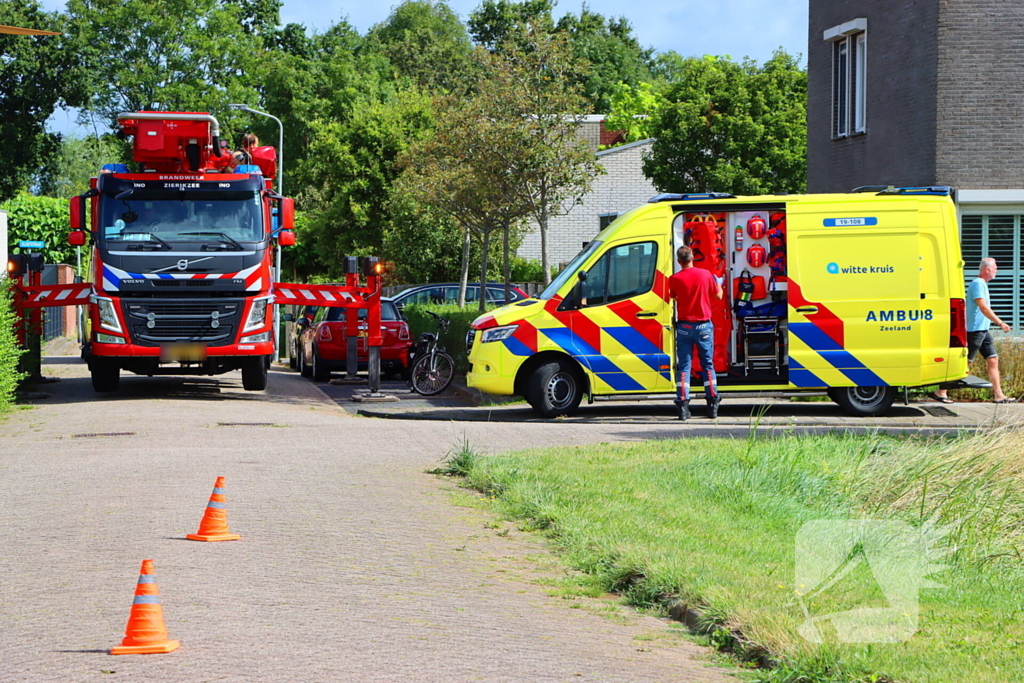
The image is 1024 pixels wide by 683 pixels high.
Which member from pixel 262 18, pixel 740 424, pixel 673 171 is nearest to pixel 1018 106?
pixel 740 424

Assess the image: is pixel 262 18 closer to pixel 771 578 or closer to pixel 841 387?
pixel 841 387

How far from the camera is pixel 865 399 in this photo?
15.5m

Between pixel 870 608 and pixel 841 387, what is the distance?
9942mm

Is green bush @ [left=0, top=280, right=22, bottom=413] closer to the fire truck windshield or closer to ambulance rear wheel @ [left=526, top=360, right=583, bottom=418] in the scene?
the fire truck windshield

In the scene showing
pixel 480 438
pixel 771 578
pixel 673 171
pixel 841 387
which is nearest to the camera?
pixel 771 578

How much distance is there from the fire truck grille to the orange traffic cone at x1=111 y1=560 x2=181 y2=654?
41.8 ft

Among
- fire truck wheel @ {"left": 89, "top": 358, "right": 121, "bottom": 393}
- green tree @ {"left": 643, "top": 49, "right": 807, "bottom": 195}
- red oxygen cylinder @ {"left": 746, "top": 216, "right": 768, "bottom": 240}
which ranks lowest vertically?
fire truck wheel @ {"left": 89, "top": 358, "right": 121, "bottom": 393}

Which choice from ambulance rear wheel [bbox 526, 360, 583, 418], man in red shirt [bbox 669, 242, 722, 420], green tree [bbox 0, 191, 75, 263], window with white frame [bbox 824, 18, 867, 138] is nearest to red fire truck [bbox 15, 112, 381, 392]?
ambulance rear wheel [bbox 526, 360, 583, 418]

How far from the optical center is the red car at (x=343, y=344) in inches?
929

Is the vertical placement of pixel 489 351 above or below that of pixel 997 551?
above

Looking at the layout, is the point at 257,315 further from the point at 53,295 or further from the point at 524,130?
the point at 524,130

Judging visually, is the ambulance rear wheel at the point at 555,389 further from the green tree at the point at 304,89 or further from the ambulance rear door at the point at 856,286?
the green tree at the point at 304,89

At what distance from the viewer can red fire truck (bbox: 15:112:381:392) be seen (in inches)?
690

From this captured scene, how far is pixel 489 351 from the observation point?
50.7 ft
